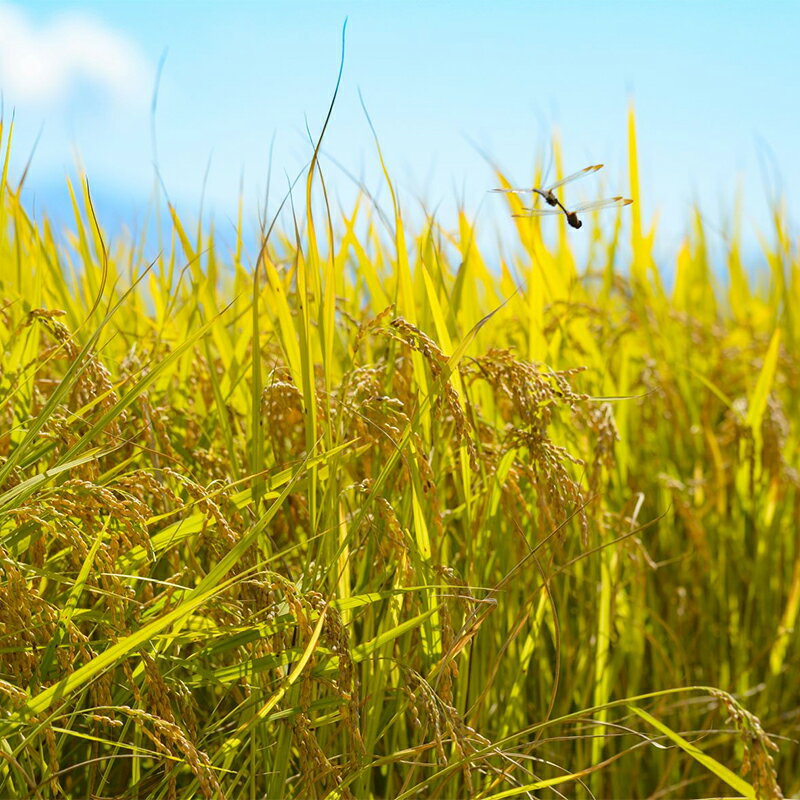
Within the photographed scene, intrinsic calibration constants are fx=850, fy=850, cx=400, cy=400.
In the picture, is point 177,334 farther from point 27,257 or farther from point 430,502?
point 430,502

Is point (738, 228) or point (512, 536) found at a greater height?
point (738, 228)

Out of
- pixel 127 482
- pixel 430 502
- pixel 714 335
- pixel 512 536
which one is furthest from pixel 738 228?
pixel 127 482

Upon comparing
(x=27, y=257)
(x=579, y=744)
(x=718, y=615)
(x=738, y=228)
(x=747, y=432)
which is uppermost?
(x=738, y=228)

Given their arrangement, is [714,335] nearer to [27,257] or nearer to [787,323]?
[787,323]

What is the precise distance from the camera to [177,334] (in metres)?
1.75

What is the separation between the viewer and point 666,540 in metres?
1.92

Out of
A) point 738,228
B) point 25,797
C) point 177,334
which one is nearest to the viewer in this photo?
point 25,797

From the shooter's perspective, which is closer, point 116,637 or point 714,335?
point 116,637

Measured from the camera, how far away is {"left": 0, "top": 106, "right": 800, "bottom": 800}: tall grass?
951 millimetres

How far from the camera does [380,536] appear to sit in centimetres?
112

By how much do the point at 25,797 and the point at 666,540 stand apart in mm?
1430

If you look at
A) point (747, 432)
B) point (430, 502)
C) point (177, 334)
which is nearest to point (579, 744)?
point (430, 502)

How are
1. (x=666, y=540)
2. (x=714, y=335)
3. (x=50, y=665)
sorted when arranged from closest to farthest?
(x=50, y=665)
(x=666, y=540)
(x=714, y=335)

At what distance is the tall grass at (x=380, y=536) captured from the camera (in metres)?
0.95
